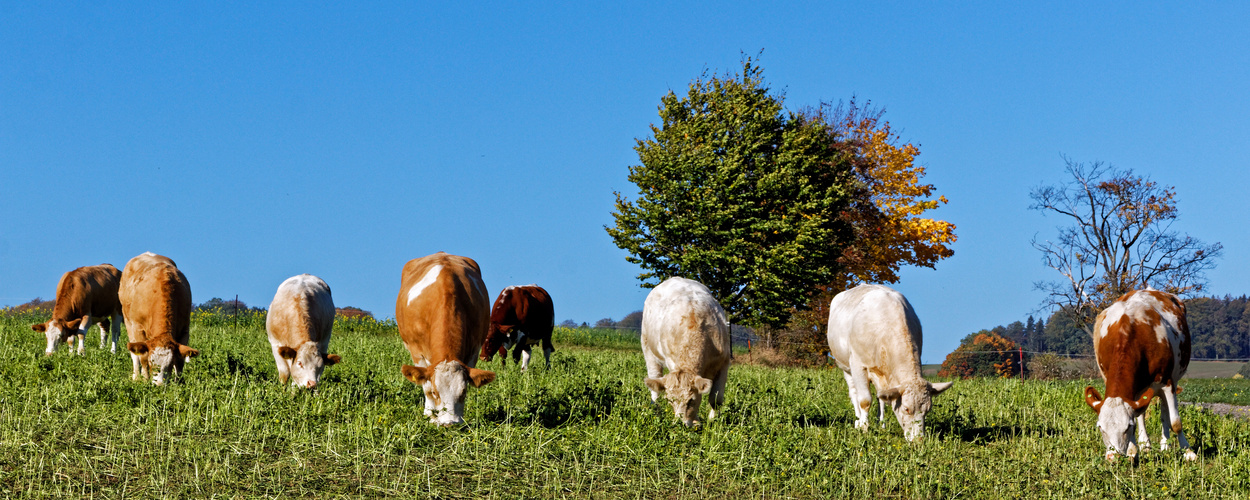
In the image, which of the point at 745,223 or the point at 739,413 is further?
the point at 745,223

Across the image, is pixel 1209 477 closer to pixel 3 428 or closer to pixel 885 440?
pixel 885 440

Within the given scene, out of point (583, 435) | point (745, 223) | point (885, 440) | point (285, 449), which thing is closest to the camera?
point (285, 449)

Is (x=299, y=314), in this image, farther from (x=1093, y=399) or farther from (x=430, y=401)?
(x=1093, y=399)

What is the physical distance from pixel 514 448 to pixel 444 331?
2.11 m

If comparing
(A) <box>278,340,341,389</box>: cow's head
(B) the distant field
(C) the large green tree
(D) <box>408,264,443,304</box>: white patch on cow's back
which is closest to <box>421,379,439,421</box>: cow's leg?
(D) <box>408,264,443,304</box>: white patch on cow's back

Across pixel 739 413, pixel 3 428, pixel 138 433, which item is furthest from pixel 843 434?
pixel 3 428

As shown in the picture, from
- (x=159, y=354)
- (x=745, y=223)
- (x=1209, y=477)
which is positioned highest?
(x=745, y=223)

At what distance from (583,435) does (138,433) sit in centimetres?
467

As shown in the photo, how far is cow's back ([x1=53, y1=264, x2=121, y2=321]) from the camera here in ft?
61.0

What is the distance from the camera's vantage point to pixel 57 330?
58.4 feet

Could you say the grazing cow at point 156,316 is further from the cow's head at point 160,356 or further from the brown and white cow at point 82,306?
the brown and white cow at point 82,306

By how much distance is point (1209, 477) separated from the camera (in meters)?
9.63

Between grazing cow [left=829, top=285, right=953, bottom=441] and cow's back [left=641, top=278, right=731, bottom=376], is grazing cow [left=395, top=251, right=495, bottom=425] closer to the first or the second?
cow's back [left=641, top=278, right=731, bottom=376]

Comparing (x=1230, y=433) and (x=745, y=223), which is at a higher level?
(x=745, y=223)
